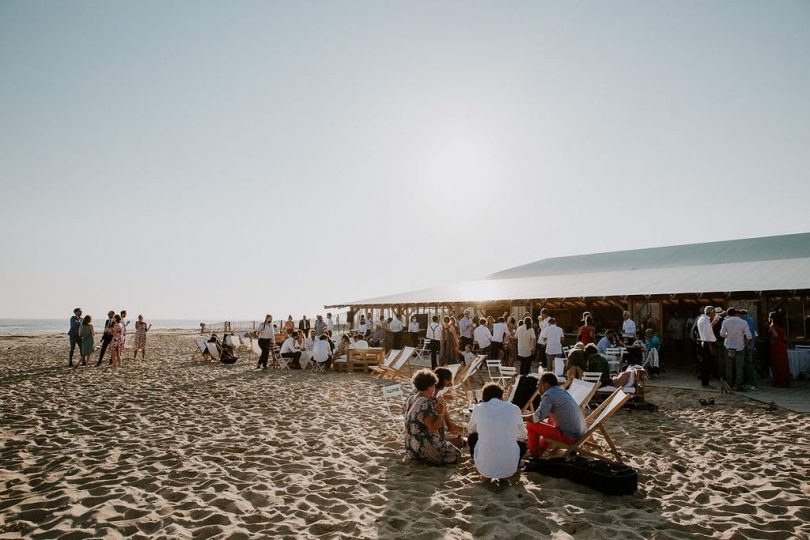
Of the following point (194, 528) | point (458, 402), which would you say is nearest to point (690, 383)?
point (458, 402)

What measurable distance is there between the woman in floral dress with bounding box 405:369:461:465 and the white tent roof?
9.09 m

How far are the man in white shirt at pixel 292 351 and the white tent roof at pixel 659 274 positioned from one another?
581 cm

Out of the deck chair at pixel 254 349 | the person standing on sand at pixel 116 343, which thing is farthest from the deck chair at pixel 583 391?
the deck chair at pixel 254 349

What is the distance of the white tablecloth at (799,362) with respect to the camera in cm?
992

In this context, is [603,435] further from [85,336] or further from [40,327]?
[40,327]

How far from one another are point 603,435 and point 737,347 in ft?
18.2

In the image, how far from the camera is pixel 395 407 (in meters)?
7.35

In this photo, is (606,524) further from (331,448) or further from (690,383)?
(690,383)

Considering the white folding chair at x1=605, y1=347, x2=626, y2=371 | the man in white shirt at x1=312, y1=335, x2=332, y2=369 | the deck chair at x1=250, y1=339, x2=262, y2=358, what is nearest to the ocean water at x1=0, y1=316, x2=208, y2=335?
the deck chair at x1=250, y1=339, x2=262, y2=358

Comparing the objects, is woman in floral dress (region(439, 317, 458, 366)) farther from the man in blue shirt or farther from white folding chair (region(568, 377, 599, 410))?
the man in blue shirt

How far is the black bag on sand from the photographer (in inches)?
148

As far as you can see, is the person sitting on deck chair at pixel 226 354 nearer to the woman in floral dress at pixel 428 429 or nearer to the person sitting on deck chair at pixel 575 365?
the person sitting on deck chair at pixel 575 365

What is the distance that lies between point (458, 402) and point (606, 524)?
4791 millimetres

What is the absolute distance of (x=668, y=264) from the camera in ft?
54.1
